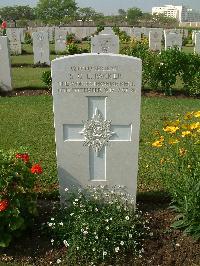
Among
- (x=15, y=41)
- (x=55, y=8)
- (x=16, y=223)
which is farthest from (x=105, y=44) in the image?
(x=55, y=8)

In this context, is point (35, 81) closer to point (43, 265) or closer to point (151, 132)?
point (151, 132)

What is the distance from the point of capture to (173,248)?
3654 mm

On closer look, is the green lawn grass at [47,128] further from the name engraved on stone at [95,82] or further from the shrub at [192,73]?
the name engraved on stone at [95,82]

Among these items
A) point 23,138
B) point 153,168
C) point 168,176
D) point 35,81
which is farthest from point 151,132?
point 35,81

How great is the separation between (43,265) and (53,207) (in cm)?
81

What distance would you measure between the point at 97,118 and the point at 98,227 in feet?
3.35

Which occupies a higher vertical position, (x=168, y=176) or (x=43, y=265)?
(x=168, y=176)

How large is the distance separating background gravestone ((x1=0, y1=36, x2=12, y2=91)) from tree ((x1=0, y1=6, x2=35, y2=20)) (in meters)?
97.6

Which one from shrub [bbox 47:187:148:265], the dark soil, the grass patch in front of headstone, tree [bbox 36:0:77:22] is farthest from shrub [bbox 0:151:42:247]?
tree [bbox 36:0:77:22]

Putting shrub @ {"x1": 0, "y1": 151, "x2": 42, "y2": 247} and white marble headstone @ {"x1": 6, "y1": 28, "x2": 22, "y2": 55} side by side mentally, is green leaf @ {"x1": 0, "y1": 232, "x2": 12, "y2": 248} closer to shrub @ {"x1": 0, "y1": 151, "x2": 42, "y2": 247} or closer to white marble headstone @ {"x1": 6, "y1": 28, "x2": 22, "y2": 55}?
shrub @ {"x1": 0, "y1": 151, "x2": 42, "y2": 247}

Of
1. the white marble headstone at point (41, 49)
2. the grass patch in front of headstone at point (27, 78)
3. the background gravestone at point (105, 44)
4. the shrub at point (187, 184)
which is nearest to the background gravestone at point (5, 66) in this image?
the grass patch in front of headstone at point (27, 78)

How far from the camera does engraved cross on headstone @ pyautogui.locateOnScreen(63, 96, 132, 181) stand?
3.72m

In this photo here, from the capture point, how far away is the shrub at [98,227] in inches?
139

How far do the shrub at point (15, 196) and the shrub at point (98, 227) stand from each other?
11.0 inches
